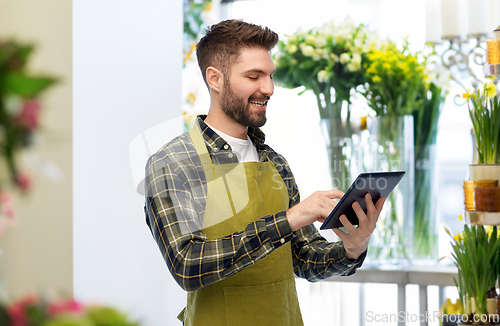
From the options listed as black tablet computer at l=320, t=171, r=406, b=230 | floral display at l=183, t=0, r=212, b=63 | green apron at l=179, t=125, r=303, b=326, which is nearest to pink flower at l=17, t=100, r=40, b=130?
black tablet computer at l=320, t=171, r=406, b=230

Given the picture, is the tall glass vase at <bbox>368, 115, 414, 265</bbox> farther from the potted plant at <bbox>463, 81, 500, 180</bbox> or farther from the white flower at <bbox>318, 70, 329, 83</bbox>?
the potted plant at <bbox>463, 81, 500, 180</bbox>

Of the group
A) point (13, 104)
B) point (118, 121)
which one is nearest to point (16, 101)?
point (13, 104)

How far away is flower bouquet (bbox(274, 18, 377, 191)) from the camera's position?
1.91 metres

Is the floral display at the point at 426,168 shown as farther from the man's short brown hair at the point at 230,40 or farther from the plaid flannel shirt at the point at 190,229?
the plaid flannel shirt at the point at 190,229

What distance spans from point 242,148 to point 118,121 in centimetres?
37

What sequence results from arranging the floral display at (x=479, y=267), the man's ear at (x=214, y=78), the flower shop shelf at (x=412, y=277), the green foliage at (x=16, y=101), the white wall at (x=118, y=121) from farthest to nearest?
the flower shop shelf at (x=412, y=277)
the floral display at (x=479, y=267)
the man's ear at (x=214, y=78)
the white wall at (x=118, y=121)
the green foliage at (x=16, y=101)

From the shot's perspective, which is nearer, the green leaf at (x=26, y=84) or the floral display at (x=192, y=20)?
the green leaf at (x=26, y=84)

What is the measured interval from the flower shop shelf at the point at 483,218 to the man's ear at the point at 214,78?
72 centimetres

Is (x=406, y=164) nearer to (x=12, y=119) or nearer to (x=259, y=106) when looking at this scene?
(x=259, y=106)

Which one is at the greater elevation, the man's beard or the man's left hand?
the man's beard

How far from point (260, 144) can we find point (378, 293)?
1.07m

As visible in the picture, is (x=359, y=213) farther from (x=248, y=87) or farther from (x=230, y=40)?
(x=230, y=40)

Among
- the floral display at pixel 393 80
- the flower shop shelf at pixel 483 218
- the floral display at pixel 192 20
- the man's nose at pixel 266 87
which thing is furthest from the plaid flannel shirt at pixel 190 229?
the floral display at pixel 192 20

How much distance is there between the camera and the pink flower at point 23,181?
150 millimetres
